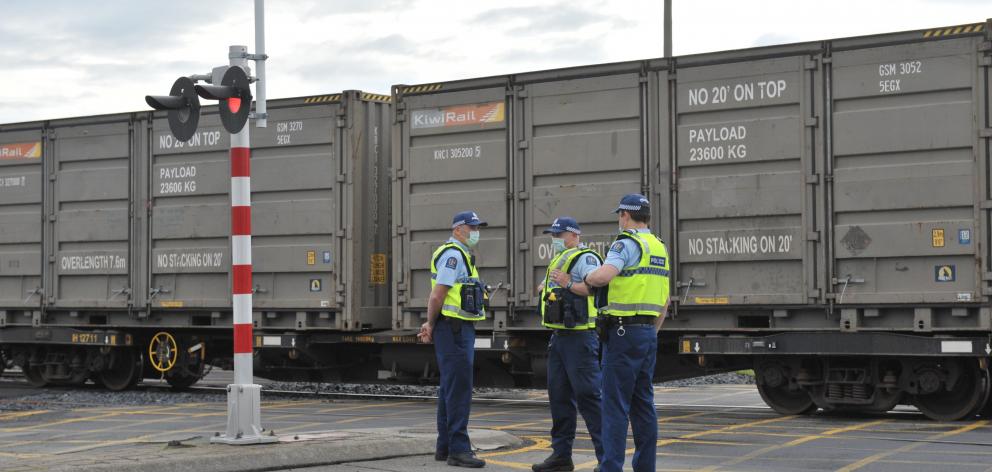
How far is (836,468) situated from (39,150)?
1304 centimetres

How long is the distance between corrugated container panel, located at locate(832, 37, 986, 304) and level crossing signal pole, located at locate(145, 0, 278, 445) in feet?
19.7

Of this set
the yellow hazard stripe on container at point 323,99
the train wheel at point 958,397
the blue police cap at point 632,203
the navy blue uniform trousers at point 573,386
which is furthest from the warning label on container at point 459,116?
the blue police cap at point 632,203

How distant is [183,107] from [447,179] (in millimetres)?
5952

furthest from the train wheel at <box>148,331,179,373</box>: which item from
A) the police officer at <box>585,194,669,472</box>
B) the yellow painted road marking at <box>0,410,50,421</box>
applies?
the police officer at <box>585,194,669,472</box>

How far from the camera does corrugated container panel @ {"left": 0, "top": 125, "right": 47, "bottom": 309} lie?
Answer: 18641 mm

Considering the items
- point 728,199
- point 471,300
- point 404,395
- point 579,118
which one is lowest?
point 404,395

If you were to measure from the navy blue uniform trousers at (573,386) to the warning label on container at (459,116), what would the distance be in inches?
255

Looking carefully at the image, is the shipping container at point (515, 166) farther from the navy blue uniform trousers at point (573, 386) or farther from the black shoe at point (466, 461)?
the black shoe at point (466, 461)

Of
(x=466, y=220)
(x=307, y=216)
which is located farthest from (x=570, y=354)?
(x=307, y=216)

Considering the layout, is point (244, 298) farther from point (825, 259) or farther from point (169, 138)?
point (169, 138)

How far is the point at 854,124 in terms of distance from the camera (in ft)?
42.6

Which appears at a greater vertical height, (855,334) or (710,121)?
(710,121)

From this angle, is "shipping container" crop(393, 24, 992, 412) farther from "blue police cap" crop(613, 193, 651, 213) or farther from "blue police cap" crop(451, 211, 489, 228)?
"blue police cap" crop(613, 193, 651, 213)

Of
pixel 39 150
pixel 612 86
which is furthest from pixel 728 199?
pixel 39 150
